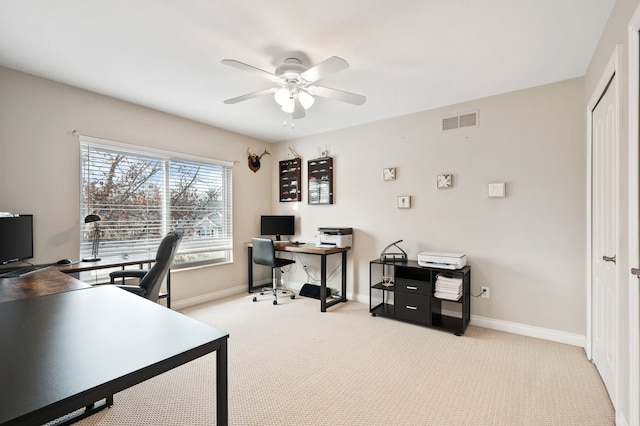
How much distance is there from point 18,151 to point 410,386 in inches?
148

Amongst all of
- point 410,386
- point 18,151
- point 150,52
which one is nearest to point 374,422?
point 410,386

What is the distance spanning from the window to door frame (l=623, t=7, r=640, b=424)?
406cm

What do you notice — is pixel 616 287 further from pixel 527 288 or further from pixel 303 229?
pixel 303 229

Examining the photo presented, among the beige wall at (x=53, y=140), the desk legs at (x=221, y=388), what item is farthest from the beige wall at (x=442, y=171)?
the desk legs at (x=221, y=388)

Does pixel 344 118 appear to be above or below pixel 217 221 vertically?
above

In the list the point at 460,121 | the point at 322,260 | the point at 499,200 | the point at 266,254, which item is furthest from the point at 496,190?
the point at 266,254

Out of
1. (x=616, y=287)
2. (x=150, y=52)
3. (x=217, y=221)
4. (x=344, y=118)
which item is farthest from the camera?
(x=217, y=221)

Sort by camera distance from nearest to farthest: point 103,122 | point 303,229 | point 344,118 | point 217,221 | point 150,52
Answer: point 150,52 < point 103,122 < point 344,118 < point 217,221 < point 303,229

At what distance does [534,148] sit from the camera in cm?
292

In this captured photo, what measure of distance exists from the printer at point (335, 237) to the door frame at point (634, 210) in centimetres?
280

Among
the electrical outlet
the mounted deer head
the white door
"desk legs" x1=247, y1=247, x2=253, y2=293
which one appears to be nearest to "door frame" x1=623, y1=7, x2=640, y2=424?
the white door

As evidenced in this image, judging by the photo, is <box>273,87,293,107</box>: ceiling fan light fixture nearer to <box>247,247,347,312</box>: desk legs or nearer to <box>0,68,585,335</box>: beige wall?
<box>0,68,585,335</box>: beige wall

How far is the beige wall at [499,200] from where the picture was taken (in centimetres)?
277

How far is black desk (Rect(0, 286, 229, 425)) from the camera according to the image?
2.48ft
